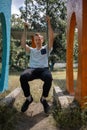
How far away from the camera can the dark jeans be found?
25.2 ft

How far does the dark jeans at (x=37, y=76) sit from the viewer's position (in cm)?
769

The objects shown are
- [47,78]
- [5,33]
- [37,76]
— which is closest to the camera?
[47,78]

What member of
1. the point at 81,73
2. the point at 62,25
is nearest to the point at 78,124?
the point at 81,73

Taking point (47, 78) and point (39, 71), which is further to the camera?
point (39, 71)

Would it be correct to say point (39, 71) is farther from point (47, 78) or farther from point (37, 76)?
point (47, 78)

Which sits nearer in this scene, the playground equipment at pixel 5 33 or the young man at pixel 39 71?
the young man at pixel 39 71

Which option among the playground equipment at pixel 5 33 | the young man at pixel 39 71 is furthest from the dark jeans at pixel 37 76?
the playground equipment at pixel 5 33

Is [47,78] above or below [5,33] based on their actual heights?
below

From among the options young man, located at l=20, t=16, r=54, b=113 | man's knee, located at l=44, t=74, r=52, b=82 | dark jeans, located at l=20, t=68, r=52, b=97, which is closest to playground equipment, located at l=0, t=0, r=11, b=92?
young man, located at l=20, t=16, r=54, b=113

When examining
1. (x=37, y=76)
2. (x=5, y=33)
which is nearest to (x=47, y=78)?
(x=37, y=76)

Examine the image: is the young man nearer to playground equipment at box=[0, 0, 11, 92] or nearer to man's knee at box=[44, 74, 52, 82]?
man's knee at box=[44, 74, 52, 82]

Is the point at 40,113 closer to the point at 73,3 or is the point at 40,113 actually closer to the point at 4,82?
the point at 73,3

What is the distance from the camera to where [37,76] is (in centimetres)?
795

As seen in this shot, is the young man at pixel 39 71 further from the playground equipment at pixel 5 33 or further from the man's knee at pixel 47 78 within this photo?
the playground equipment at pixel 5 33
